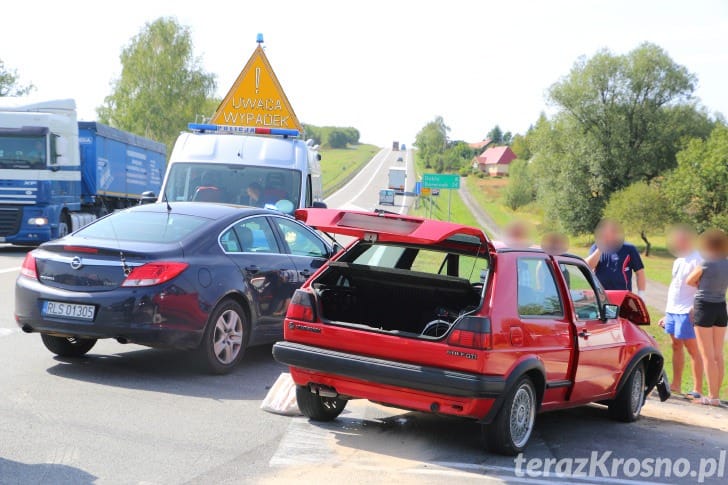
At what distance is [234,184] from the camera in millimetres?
14594

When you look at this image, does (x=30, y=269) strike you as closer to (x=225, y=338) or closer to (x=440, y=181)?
(x=225, y=338)

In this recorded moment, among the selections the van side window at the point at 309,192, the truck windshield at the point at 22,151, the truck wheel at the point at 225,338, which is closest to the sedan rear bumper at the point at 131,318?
the truck wheel at the point at 225,338

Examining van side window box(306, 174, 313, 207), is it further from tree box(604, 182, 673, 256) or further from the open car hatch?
tree box(604, 182, 673, 256)

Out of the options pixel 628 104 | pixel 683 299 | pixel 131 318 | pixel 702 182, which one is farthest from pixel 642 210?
pixel 131 318

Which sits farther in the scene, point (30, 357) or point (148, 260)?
point (30, 357)

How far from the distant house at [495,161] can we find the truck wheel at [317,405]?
154 m

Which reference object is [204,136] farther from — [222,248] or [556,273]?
[556,273]

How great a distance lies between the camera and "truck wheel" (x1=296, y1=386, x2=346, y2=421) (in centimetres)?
686

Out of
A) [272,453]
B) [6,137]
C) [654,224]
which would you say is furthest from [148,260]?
[654,224]

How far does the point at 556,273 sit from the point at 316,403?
2.11 meters

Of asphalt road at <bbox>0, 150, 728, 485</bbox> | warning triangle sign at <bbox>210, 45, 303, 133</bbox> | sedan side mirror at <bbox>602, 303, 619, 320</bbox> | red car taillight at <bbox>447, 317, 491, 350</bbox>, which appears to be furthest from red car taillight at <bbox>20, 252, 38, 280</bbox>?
warning triangle sign at <bbox>210, 45, 303, 133</bbox>

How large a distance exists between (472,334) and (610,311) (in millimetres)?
2066

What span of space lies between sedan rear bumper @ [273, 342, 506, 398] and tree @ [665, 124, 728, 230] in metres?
60.6

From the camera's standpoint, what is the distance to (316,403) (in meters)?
6.88
